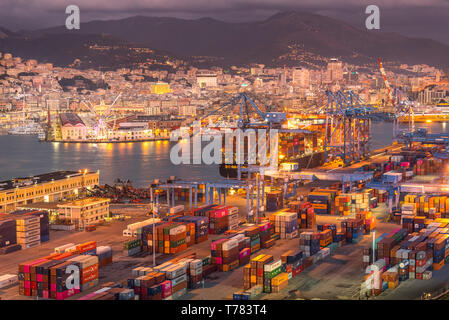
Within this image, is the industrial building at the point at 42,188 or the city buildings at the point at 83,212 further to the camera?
the industrial building at the point at 42,188

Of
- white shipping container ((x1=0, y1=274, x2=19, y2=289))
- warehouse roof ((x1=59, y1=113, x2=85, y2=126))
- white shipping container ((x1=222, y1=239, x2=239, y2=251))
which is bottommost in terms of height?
white shipping container ((x1=0, y1=274, x2=19, y2=289))

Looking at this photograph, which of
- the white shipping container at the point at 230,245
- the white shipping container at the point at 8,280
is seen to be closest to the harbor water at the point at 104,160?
the white shipping container at the point at 230,245

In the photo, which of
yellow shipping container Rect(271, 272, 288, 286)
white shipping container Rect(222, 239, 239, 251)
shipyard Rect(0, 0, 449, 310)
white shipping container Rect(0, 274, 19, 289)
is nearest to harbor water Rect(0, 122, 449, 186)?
shipyard Rect(0, 0, 449, 310)

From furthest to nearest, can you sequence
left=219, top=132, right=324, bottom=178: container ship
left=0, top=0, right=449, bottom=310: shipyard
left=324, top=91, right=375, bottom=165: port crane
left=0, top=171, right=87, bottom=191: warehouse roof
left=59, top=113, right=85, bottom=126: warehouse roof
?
left=59, top=113, right=85, bottom=126: warehouse roof
left=324, top=91, right=375, bottom=165: port crane
left=219, top=132, right=324, bottom=178: container ship
left=0, top=171, right=87, bottom=191: warehouse roof
left=0, top=0, right=449, bottom=310: shipyard

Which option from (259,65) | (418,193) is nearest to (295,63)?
(259,65)

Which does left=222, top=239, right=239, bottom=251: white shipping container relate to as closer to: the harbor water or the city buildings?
the city buildings

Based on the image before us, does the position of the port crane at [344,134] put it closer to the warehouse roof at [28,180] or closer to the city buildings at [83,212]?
the warehouse roof at [28,180]
